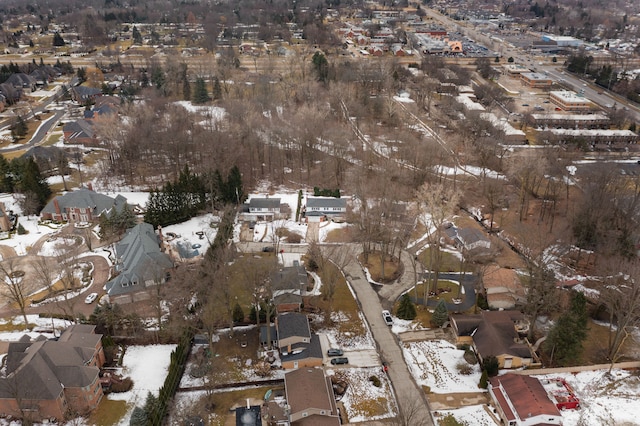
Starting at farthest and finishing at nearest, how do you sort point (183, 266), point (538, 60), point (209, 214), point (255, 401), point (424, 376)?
point (538, 60), point (209, 214), point (183, 266), point (424, 376), point (255, 401)

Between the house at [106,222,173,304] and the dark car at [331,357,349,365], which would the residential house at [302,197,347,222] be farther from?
the dark car at [331,357,349,365]

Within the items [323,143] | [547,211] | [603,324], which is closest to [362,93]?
[323,143]

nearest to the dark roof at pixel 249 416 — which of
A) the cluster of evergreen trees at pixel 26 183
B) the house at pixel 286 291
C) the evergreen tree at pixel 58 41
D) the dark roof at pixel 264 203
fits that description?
the house at pixel 286 291

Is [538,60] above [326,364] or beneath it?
above

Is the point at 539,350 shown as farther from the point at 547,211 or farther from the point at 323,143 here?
the point at 323,143

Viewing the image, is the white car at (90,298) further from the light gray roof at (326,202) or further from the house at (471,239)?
the house at (471,239)

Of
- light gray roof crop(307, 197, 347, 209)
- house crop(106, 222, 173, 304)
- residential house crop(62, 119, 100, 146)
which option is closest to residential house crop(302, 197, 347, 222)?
light gray roof crop(307, 197, 347, 209)

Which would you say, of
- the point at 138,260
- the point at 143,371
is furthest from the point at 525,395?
the point at 138,260
